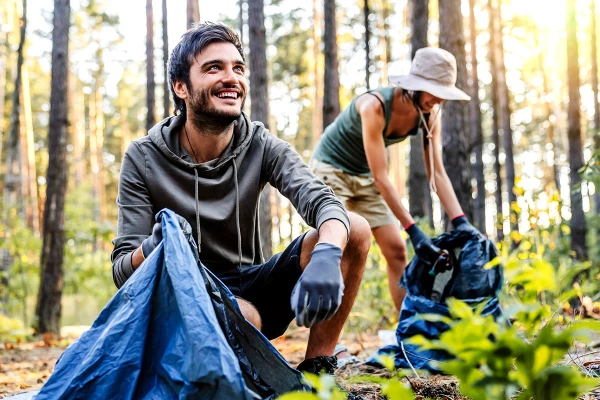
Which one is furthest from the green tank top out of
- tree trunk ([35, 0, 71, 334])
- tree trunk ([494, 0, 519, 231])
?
tree trunk ([494, 0, 519, 231])

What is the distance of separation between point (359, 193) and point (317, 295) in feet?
7.31

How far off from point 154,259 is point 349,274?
97 cm

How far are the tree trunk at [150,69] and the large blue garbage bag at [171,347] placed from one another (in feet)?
28.6

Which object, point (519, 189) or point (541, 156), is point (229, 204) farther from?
point (541, 156)

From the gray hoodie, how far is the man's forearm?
0.61 feet

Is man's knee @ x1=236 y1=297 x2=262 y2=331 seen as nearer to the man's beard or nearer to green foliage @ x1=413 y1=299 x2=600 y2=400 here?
the man's beard

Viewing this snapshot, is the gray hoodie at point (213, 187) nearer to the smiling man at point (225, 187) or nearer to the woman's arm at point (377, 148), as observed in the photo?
the smiling man at point (225, 187)

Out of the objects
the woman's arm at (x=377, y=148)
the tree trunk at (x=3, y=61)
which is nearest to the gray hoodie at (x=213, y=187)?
the woman's arm at (x=377, y=148)

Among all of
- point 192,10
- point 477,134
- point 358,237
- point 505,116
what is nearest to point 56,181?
point 192,10

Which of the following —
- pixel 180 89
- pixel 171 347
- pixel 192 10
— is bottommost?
pixel 171 347

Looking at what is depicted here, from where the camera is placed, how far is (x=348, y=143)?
391 cm

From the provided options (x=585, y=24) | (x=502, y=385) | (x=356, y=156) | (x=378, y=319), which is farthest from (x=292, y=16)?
(x=502, y=385)

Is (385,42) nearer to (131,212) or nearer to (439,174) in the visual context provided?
(439,174)

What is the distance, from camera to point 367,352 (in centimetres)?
435
